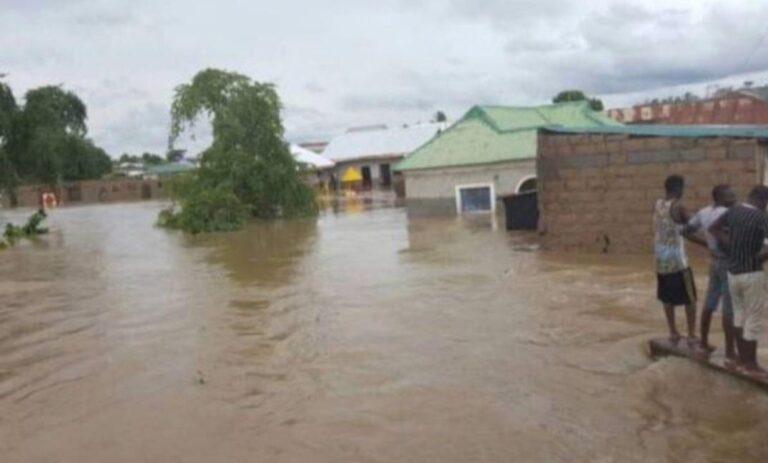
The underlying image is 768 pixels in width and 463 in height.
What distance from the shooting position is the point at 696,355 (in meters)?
6.88

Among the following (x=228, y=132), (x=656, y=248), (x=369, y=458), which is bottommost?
(x=369, y=458)

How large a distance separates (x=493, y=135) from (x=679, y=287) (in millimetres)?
21649

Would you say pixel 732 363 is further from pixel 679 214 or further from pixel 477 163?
pixel 477 163

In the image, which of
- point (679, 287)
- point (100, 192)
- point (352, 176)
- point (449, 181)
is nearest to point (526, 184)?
point (449, 181)

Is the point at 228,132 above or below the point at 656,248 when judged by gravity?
above

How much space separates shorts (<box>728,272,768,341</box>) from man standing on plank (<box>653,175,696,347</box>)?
3.25ft

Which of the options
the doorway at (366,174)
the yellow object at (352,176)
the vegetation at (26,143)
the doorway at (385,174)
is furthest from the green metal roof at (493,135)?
the doorway at (366,174)

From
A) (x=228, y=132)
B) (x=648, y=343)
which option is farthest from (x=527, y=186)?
(x=648, y=343)

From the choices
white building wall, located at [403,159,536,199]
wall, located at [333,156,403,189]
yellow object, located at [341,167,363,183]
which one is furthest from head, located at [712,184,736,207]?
wall, located at [333,156,403,189]

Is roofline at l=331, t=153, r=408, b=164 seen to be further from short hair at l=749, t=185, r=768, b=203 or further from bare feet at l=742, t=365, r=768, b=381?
bare feet at l=742, t=365, r=768, b=381

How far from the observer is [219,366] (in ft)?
27.2

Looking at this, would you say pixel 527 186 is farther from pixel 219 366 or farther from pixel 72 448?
pixel 72 448

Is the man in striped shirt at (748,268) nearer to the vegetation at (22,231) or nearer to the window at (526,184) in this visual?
the window at (526,184)

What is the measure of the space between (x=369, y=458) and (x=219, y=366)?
309 cm
